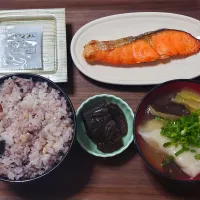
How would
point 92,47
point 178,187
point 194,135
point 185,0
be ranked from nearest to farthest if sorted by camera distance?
point 194,135 → point 178,187 → point 92,47 → point 185,0

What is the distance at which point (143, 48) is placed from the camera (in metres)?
1.91

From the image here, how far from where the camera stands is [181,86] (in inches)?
68.2

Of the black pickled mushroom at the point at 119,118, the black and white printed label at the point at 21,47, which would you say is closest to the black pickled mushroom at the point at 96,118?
the black pickled mushroom at the point at 119,118

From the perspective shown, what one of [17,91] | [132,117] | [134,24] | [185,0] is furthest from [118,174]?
[185,0]

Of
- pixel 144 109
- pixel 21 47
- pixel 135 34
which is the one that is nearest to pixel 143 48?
pixel 135 34

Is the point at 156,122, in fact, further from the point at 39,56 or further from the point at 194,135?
the point at 39,56

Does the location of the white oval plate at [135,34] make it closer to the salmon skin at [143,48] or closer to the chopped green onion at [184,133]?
the salmon skin at [143,48]

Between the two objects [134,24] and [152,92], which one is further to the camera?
[134,24]

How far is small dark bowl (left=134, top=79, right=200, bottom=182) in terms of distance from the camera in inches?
63.1

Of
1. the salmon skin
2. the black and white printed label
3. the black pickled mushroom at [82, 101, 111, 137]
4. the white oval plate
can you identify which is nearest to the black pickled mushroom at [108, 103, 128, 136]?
the black pickled mushroom at [82, 101, 111, 137]

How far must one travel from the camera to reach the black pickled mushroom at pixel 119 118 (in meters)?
1.79

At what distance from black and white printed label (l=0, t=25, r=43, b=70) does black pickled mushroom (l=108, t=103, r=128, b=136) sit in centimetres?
46

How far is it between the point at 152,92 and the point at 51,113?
1.62 feet

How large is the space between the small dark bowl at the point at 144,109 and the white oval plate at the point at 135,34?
0.18 meters
